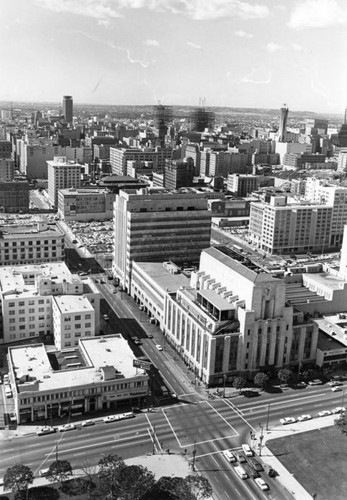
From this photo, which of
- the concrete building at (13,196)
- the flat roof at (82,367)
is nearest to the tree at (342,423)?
the flat roof at (82,367)

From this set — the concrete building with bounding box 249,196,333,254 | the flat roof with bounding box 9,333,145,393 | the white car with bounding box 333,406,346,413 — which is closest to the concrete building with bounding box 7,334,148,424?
the flat roof with bounding box 9,333,145,393

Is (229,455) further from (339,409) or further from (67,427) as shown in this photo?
(67,427)

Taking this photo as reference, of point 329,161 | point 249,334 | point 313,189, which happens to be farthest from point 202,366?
point 329,161

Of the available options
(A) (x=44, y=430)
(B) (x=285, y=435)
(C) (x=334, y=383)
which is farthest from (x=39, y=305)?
(C) (x=334, y=383)

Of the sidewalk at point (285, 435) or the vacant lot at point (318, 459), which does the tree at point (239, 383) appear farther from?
the vacant lot at point (318, 459)

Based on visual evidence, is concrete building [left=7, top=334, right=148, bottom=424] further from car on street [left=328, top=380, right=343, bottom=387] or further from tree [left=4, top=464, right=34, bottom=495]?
car on street [left=328, top=380, right=343, bottom=387]
